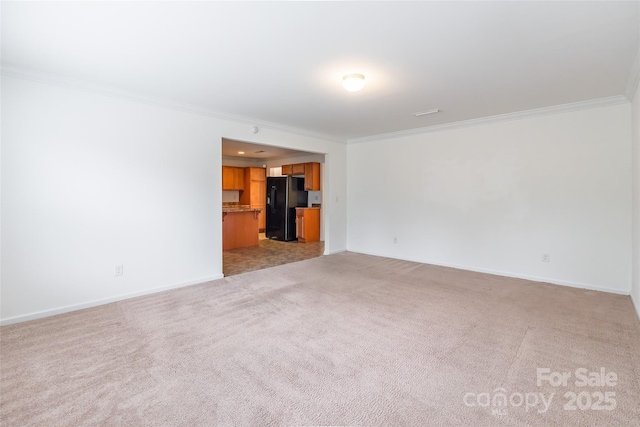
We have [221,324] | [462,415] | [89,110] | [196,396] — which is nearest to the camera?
[462,415]

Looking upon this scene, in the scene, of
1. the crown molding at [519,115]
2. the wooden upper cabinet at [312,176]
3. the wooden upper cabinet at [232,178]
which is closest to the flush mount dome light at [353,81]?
the crown molding at [519,115]

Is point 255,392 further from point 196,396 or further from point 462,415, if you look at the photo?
point 462,415

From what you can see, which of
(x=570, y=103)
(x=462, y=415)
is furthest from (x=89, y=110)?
(x=570, y=103)

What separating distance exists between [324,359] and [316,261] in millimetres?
3369

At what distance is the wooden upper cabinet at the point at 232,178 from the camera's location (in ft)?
29.9

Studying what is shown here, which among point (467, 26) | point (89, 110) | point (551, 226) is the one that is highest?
point (467, 26)

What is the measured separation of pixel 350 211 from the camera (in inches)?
263

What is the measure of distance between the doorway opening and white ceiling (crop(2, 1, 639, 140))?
9.06ft

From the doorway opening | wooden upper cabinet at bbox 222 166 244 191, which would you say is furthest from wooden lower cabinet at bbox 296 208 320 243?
wooden upper cabinet at bbox 222 166 244 191

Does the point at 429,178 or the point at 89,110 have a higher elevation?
the point at 89,110

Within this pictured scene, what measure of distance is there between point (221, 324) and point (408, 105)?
3442 mm

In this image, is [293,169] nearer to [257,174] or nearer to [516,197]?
[257,174]

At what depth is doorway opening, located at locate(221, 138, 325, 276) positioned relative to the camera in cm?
644

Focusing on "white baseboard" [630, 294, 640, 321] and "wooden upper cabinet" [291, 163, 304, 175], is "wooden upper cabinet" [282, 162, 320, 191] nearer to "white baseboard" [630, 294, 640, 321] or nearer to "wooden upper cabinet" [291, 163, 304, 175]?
"wooden upper cabinet" [291, 163, 304, 175]
